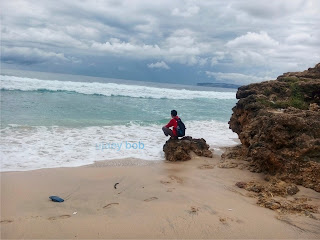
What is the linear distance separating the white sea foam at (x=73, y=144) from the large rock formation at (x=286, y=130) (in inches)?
95.1

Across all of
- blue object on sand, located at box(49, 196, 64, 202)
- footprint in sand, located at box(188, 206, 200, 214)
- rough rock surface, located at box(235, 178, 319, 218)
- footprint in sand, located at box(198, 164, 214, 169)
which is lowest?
blue object on sand, located at box(49, 196, 64, 202)

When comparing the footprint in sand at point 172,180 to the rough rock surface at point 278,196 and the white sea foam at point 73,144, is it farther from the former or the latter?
the white sea foam at point 73,144

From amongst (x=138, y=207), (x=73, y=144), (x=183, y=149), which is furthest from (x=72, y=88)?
(x=138, y=207)

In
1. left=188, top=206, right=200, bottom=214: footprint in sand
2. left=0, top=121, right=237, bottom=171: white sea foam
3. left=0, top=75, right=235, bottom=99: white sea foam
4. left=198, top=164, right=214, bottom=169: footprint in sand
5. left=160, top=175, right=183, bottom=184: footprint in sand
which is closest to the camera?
left=188, top=206, right=200, bottom=214: footprint in sand

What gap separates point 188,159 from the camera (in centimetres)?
761

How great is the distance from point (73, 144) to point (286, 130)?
560cm

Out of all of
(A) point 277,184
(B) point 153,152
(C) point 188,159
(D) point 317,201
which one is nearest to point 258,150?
(A) point 277,184

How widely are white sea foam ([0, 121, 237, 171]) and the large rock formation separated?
7.92 ft

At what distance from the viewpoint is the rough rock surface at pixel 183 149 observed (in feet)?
24.9

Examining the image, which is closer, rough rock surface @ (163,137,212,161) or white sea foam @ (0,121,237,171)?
white sea foam @ (0,121,237,171)

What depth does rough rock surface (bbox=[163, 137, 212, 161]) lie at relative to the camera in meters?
7.59

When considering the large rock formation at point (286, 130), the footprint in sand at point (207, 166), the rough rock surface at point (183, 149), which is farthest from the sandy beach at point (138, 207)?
the rough rock surface at point (183, 149)

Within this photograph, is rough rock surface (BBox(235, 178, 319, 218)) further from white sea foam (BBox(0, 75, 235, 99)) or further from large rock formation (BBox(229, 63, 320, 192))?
white sea foam (BBox(0, 75, 235, 99))

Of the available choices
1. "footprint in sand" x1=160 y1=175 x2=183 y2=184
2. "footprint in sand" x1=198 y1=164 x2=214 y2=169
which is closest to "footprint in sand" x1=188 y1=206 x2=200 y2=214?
"footprint in sand" x1=160 y1=175 x2=183 y2=184
